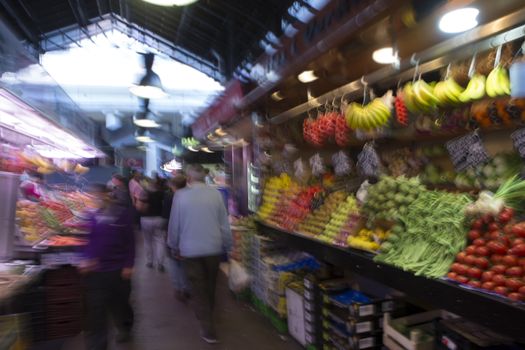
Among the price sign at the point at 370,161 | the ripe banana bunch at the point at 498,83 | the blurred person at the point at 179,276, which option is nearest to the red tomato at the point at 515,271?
the ripe banana bunch at the point at 498,83

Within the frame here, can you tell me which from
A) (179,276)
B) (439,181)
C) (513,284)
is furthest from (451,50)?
(179,276)

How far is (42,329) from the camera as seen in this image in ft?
13.5

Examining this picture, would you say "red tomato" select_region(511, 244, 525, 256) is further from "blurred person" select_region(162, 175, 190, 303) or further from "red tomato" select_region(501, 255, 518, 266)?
"blurred person" select_region(162, 175, 190, 303)

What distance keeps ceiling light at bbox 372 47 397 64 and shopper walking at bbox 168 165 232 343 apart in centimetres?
215

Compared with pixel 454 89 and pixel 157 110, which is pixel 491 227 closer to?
pixel 454 89

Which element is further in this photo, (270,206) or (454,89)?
(270,206)

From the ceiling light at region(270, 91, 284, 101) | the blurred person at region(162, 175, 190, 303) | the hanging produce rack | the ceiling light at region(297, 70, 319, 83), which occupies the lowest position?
the blurred person at region(162, 175, 190, 303)

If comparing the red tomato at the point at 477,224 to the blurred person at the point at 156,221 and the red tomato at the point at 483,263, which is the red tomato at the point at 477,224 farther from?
the blurred person at the point at 156,221

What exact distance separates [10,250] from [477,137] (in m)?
3.53

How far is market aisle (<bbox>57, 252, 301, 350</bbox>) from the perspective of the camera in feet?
14.0

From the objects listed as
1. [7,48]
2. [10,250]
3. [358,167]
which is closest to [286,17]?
[358,167]

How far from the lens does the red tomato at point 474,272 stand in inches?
87.7

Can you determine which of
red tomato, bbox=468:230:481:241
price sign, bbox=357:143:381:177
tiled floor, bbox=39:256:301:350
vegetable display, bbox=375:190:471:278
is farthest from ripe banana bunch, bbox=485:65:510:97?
tiled floor, bbox=39:256:301:350

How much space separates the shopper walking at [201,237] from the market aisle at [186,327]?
254 millimetres
